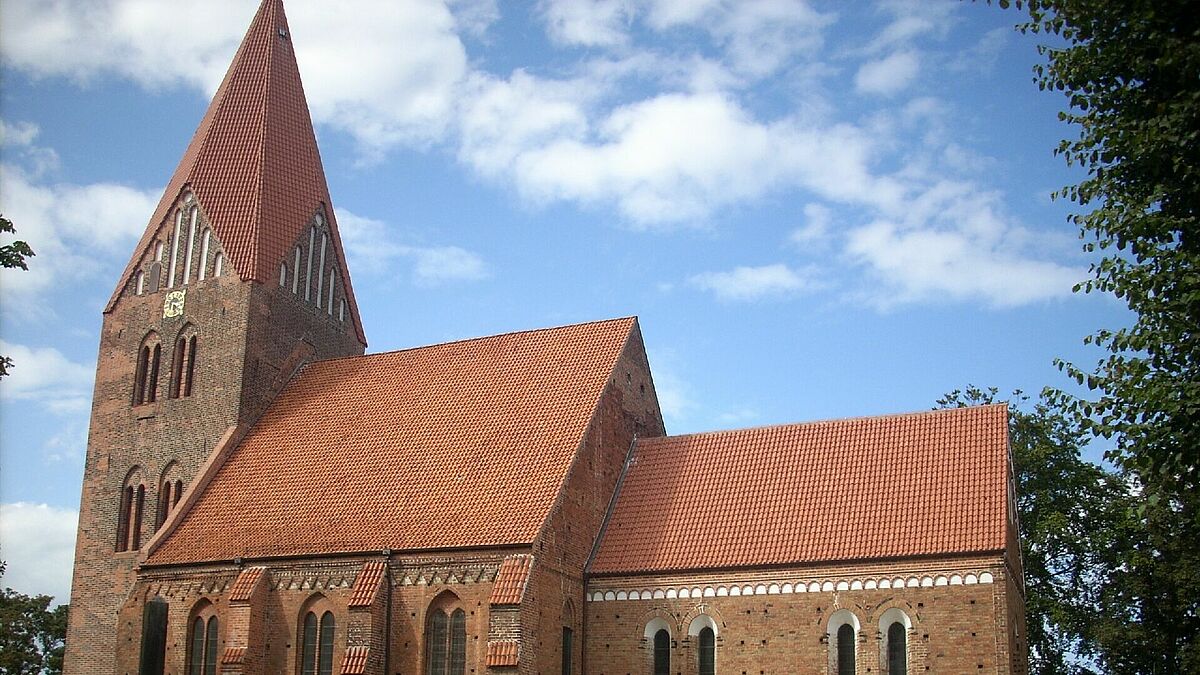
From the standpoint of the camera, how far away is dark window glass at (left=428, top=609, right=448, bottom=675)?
23875mm

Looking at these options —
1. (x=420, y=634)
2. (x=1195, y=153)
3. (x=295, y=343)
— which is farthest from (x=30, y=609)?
(x=1195, y=153)

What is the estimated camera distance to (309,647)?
82.8 ft

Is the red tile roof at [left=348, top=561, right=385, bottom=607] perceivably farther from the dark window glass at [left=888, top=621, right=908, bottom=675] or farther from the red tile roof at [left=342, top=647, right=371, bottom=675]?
the dark window glass at [left=888, top=621, right=908, bottom=675]

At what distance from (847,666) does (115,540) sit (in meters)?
17.7

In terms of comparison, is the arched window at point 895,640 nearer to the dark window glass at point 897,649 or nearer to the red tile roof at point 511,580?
the dark window glass at point 897,649

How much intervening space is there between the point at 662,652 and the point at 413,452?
23.5 feet

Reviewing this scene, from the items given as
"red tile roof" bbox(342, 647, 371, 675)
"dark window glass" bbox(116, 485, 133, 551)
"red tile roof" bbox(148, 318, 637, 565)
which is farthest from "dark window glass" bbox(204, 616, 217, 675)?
"dark window glass" bbox(116, 485, 133, 551)

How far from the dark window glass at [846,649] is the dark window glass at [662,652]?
336 centimetres

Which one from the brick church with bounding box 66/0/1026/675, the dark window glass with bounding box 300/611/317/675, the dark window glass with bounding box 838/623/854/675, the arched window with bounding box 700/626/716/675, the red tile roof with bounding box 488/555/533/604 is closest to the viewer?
the dark window glass with bounding box 838/623/854/675

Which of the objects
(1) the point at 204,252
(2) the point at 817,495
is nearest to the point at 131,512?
(1) the point at 204,252

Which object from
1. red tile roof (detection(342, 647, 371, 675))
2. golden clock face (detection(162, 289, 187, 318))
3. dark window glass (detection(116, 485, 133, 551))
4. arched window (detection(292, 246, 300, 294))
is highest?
arched window (detection(292, 246, 300, 294))

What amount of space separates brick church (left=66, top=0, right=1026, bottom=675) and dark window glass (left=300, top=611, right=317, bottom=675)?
6 centimetres

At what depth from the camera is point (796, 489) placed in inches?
1003

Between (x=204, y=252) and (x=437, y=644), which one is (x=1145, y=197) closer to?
(x=437, y=644)
